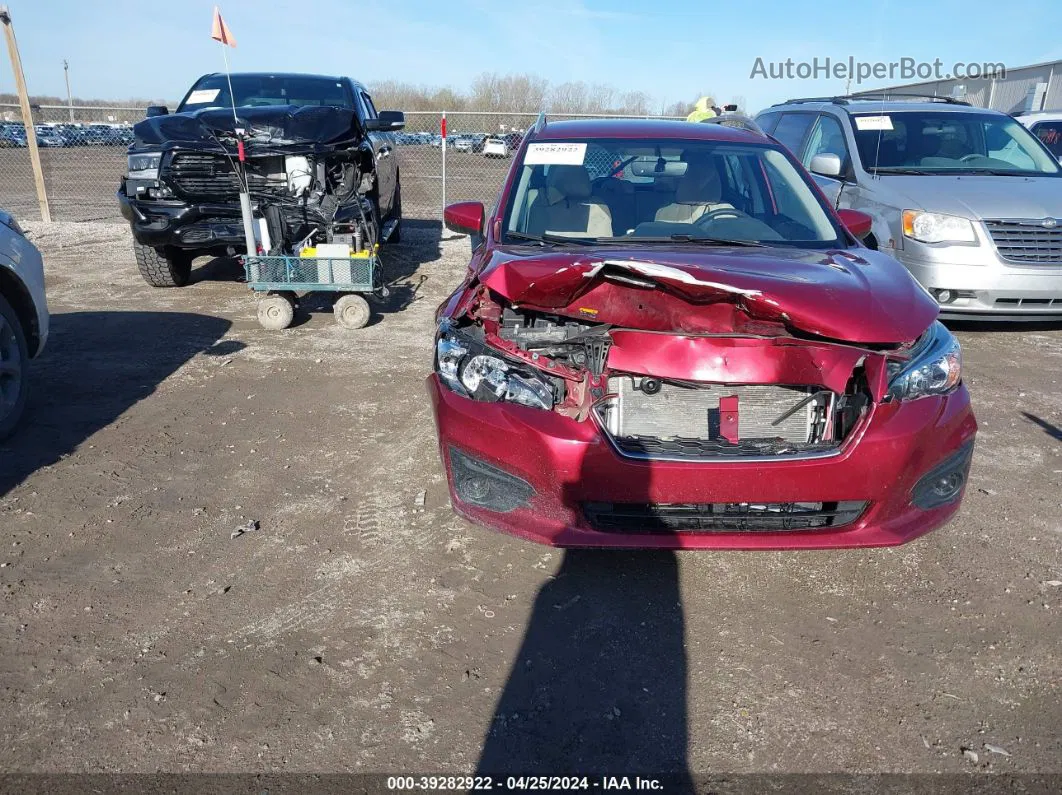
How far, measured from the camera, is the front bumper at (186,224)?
21.7 ft

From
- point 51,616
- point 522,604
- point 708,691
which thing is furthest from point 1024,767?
point 51,616

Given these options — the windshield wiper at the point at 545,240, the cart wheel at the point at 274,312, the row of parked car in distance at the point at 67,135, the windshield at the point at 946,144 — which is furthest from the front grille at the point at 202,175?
the row of parked car in distance at the point at 67,135

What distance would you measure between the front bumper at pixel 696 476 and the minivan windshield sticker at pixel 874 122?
17.4 ft

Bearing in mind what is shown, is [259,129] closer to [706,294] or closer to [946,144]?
[706,294]

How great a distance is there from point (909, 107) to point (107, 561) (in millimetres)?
7771

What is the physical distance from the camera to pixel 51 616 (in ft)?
9.12

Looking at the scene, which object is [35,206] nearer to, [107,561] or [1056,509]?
[107,561]

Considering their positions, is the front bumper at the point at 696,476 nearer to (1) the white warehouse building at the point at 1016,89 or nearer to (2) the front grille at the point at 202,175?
(2) the front grille at the point at 202,175

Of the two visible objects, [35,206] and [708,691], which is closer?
[708,691]

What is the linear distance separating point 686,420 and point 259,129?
5061mm

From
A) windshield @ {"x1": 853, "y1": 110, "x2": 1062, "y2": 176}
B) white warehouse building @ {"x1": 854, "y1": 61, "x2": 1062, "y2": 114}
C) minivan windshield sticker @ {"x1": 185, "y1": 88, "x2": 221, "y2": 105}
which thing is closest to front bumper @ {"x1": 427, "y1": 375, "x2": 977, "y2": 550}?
windshield @ {"x1": 853, "y1": 110, "x2": 1062, "y2": 176}

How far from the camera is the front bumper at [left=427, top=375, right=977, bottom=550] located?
8.63 feet

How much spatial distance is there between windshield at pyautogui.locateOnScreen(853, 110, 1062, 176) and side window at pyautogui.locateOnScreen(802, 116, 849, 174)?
173mm

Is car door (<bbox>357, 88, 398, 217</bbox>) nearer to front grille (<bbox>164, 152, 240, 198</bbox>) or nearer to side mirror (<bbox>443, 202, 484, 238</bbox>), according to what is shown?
front grille (<bbox>164, 152, 240, 198</bbox>)
